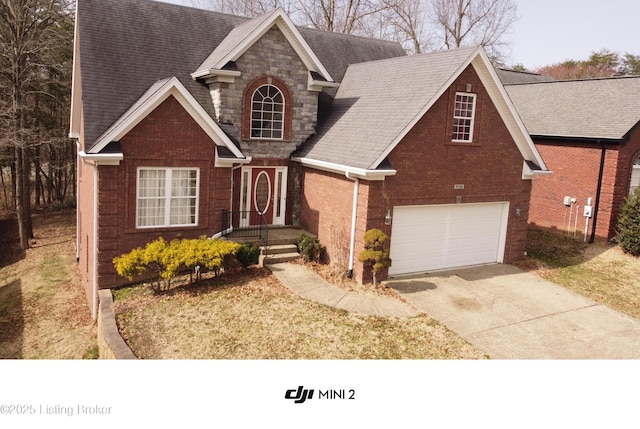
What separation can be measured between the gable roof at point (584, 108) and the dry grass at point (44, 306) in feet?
65.8

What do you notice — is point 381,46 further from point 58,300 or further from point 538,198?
point 58,300

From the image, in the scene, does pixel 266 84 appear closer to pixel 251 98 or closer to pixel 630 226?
pixel 251 98

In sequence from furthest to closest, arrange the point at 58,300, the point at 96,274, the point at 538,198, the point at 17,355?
the point at 538,198 < the point at 58,300 < the point at 96,274 < the point at 17,355

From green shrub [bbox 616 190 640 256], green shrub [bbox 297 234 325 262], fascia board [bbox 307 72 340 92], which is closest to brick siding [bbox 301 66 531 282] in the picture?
green shrub [bbox 297 234 325 262]

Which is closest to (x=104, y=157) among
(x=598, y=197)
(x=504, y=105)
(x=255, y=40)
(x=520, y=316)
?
(x=255, y=40)

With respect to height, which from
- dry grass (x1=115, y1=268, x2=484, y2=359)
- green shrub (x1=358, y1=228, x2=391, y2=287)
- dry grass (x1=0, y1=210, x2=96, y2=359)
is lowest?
dry grass (x1=0, y1=210, x2=96, y2=359)

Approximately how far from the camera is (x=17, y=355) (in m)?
12.8

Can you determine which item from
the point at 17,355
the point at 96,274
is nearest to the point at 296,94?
the point at 96,274

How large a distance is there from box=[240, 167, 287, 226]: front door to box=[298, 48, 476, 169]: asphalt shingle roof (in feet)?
4.59

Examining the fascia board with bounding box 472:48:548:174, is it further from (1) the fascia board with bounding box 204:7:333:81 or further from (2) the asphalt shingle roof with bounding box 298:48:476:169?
(1) the fascia board with bounding box 204:7:333:81

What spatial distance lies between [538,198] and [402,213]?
11725 millimetres

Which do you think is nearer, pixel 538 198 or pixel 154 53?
pixel 154 53

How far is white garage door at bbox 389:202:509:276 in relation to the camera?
1545 centimetres

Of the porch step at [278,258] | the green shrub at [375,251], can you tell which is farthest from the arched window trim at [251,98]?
the green shrub at [375,251]
